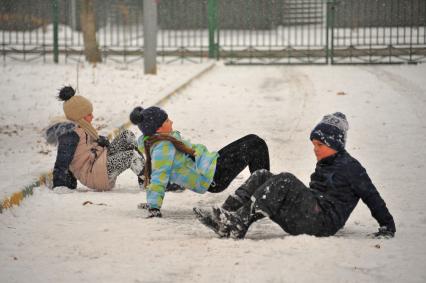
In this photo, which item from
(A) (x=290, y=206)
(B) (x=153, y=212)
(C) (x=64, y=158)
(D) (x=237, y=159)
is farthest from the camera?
(C) (x=64, y=158)

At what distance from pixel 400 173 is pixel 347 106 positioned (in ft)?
17.5

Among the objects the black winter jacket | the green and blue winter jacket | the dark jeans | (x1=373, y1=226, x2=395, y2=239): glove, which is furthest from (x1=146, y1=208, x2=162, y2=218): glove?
(x1=373, y1=226, x2=395, y2=239): glove

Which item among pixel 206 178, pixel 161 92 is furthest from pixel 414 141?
pixel 161 92

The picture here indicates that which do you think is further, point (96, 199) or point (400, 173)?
point (400, 173)

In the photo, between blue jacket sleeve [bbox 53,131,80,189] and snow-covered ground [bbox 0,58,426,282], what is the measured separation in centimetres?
16

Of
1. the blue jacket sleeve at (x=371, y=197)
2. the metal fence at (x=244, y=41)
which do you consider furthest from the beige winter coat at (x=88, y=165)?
the metal fence at (x=244, y=41)

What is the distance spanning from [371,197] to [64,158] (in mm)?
2962

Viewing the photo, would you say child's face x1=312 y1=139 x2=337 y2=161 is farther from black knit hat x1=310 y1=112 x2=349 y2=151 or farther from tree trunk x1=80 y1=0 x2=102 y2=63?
tree trunk x1=80 y1=0 x2=102 y2=63

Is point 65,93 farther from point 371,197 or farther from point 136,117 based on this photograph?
point 371,197

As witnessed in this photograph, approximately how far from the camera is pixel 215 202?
7664mm

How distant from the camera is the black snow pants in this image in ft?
19.7

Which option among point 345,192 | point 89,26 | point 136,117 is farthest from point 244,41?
point 345,192

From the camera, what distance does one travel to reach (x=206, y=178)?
7.20 metres

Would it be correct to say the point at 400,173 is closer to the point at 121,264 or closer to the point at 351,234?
the point at 351,234
